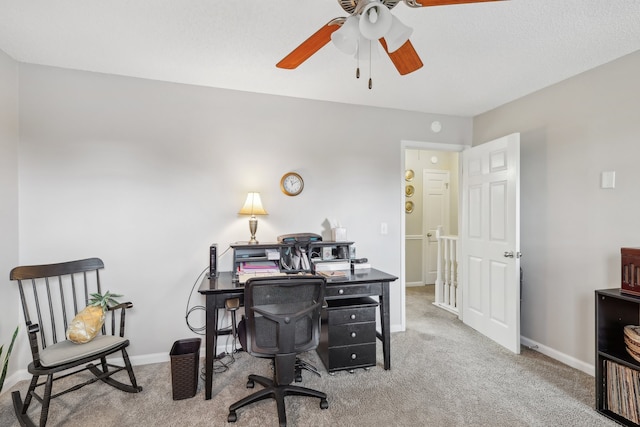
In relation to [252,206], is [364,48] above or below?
above

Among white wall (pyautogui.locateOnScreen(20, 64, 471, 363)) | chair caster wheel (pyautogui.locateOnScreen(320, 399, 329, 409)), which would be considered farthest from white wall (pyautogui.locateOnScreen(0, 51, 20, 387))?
chair caster wheel (pyautogui.locateOnScreen(320, 399, 329, 409))

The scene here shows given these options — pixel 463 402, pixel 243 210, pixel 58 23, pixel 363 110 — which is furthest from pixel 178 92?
pixel 463 402

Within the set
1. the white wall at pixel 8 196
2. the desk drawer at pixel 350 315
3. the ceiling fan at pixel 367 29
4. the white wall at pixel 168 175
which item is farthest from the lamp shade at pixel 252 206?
the white wall at pixel 8 196

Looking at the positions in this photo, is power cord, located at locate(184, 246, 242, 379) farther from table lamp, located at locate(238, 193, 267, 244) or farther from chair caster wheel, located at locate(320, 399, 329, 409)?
chair caster wheel, located at locate(320, 399, 329, 409)

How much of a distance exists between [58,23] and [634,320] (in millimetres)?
4178

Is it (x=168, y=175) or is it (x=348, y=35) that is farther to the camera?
(x=168, y=175)

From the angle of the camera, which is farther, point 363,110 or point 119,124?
point 363,110

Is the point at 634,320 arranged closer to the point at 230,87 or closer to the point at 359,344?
the point at 359,344

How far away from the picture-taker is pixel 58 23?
1.97 m

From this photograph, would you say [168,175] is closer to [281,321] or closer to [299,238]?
[299,238]

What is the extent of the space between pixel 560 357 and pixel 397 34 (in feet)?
9.87

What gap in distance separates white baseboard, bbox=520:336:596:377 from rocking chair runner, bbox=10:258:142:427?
3401 mm

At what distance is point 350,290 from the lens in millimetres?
2520

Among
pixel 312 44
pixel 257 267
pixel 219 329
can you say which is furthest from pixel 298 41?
pixel 219 329
